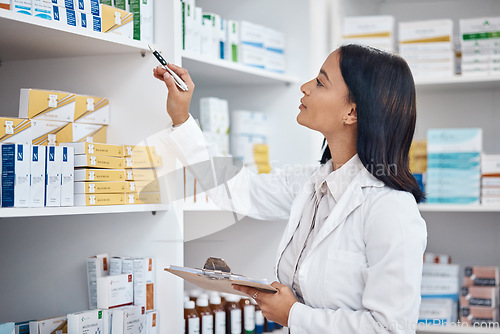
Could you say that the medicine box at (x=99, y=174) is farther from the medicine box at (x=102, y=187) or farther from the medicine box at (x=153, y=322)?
the medicine box at (x=153, y=322)

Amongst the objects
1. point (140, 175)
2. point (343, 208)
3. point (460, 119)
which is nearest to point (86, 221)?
point (140, 175)

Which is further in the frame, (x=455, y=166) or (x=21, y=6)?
(x=455, y=166)

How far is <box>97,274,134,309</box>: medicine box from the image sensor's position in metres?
1.69

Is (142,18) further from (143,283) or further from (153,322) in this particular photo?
(153,322)

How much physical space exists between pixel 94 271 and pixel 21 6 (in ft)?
2.72

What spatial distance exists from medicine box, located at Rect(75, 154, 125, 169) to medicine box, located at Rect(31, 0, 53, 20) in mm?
392

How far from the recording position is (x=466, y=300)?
2.68 meters

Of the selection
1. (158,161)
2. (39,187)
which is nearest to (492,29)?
(158,161)

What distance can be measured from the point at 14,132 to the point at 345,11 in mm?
2081

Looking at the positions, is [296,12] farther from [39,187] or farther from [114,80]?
[39,187]

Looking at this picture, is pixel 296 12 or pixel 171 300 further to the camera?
pixel 296 12

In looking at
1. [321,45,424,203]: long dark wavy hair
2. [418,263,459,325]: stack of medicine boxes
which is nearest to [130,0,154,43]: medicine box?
[321,45,424,203]: long dark wavy hair

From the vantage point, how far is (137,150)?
69.6 inches

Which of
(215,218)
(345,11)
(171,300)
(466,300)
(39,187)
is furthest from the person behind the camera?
(345,11)
